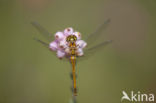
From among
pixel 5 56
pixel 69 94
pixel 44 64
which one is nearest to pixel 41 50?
pixel 44 64

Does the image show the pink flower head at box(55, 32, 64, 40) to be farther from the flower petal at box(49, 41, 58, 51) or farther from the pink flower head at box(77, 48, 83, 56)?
the pink flower head at box(77, 48, 83, 56)

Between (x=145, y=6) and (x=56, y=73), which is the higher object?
(x=145, y=6)

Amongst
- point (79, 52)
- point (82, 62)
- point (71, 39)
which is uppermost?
point (82, 62)

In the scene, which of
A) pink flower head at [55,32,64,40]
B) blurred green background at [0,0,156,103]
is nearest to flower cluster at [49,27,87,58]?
pink flower head at [55,32,64,40]

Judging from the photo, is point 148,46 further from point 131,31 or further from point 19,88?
point 19,88

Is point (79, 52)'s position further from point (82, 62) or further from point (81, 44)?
point (82, 62)

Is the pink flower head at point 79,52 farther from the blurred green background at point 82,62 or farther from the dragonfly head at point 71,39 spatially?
the blurred green background at point 82,62

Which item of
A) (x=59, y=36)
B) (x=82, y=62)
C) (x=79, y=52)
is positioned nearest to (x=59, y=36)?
(x=59, y=36)

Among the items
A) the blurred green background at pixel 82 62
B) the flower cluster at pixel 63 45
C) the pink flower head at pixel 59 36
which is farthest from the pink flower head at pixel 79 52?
the blurred green background at pixel 82 62
